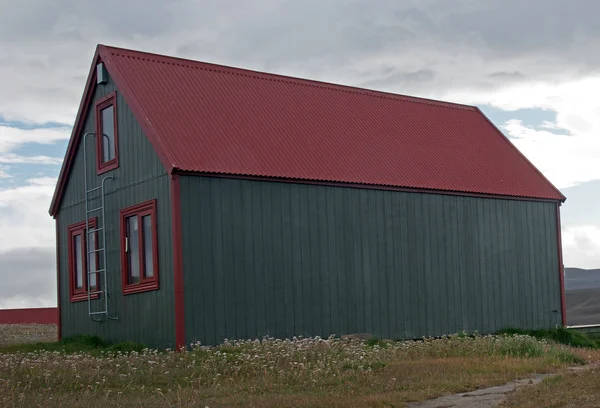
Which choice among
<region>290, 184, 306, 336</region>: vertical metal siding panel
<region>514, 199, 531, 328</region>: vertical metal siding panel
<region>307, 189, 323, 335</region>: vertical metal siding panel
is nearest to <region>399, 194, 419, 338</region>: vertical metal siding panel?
<region>307, 189, 323, 335</region>: vertical metal siding panel

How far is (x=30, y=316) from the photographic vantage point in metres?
55.2

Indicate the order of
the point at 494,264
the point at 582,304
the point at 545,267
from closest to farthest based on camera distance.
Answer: the point at 494,264
the point at 545,267
the point at 582,304

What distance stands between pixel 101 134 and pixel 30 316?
31.4 meters

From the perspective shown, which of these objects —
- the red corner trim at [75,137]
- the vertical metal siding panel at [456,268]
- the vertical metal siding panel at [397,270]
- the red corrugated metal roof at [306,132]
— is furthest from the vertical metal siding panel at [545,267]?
the red corner trim at [75,137]

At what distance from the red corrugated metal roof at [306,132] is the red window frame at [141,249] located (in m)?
1.74

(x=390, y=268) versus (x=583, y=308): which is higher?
(x=390, y=268)

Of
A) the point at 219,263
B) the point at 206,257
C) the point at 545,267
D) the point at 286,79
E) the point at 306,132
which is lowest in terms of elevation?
the point at 545,267

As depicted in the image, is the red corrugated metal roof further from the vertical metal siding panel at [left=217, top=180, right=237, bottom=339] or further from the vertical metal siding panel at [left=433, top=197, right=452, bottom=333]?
the vertical metal siding panel at [left=433, top=197, right=452, bottom=333]

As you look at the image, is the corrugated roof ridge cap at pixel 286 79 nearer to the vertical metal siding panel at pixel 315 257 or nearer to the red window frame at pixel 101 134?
the red window frame at pixel 101 134

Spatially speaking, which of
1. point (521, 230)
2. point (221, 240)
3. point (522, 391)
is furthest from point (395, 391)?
point (521, 230)

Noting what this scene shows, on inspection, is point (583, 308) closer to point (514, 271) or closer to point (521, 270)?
point (521, 270)

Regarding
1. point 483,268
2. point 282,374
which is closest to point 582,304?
point 483,268

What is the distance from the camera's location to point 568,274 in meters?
117

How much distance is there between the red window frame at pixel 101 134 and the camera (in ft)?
84.4
